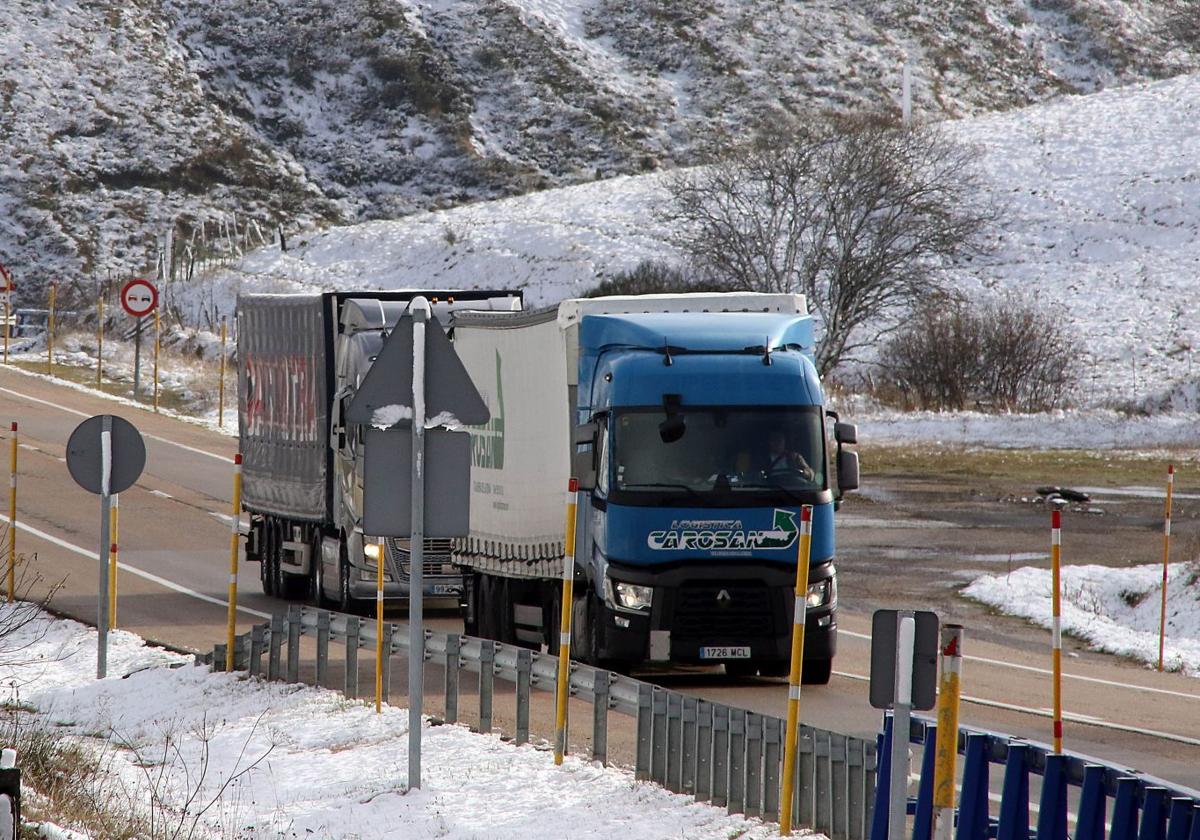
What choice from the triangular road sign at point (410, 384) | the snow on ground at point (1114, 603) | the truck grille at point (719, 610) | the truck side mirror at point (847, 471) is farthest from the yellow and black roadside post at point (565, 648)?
the snow on ground at point (1114, 603)

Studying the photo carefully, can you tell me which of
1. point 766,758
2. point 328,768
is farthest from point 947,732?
point 328,768

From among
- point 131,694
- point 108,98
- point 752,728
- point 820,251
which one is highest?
point 108,98

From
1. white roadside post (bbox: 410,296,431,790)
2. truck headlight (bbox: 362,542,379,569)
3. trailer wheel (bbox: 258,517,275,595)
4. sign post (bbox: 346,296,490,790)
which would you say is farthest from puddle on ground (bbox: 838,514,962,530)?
sign post (bbox: 346,296,490,790)

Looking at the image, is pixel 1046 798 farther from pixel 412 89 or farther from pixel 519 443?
pixel 412 89

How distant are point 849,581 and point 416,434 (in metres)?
13.6

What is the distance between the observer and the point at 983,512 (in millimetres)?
31422

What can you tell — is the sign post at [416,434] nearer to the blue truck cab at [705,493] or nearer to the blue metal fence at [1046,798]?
the blue metal fence at [1046,798]

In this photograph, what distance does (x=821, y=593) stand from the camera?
50.6 ft

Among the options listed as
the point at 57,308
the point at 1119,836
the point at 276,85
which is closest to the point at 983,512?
the point at 1119,836

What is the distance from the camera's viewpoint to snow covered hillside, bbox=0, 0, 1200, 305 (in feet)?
298

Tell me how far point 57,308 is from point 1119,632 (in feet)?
174

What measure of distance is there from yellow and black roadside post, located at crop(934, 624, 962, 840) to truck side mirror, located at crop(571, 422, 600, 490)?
824cm

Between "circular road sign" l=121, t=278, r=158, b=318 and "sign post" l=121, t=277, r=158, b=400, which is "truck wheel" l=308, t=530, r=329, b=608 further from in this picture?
"circular road sign" l=121, t=278, r=158, b=318

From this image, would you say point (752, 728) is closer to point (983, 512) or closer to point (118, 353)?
point (983, 512)
